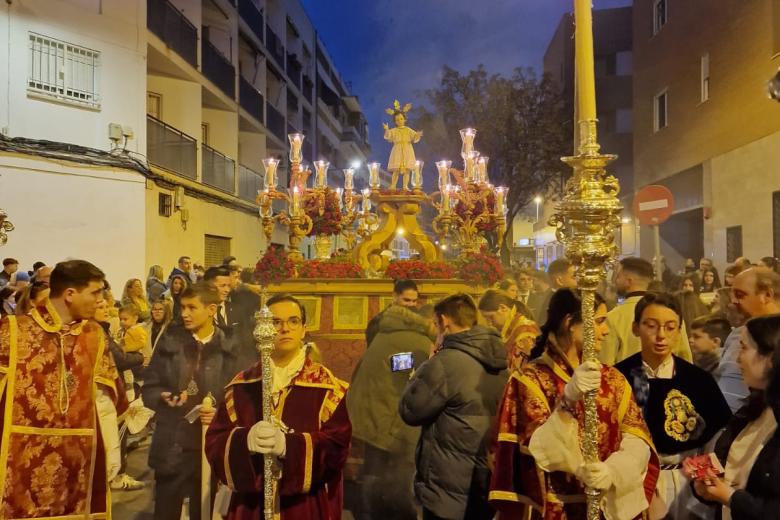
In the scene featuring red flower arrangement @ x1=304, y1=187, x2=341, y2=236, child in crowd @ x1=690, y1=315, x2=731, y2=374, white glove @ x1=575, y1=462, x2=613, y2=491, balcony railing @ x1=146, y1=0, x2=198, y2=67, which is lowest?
white glove @ x1=575, y1=462, x2=613, y2=491

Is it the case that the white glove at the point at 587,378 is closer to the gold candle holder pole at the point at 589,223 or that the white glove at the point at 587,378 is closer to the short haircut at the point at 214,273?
the gold candle holder pole at the point at 589,223

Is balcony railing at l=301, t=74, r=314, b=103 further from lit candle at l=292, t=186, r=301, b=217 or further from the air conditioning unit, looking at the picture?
lit candle at l=292, t=186, r=301, b=217

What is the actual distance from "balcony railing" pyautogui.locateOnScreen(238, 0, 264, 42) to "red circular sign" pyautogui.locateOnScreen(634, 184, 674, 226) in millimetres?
19123

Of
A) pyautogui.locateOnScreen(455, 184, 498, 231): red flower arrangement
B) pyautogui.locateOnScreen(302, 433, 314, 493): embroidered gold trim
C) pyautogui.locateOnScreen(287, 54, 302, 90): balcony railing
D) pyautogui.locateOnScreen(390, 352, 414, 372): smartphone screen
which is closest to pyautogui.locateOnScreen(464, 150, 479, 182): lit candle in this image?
pyautogui.locateOnScreen(455, 184, 498, 231): red flower arrangement

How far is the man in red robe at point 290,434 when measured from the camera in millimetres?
3070

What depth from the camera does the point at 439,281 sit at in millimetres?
Result: 7562

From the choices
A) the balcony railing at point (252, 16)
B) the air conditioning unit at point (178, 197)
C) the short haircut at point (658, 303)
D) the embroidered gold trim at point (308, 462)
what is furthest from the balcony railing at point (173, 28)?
the short haircut at point (658, 303)

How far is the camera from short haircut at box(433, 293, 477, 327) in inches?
163

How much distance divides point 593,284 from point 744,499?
3.37 ft

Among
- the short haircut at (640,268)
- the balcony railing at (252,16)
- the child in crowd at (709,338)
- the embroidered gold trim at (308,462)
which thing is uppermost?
the balcony railing at (252,16)

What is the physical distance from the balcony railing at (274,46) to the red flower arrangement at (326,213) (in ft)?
68.3

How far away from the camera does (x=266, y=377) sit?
2814 mm

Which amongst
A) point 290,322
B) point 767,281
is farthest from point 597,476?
point 767,281

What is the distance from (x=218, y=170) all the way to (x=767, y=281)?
1949 cm
